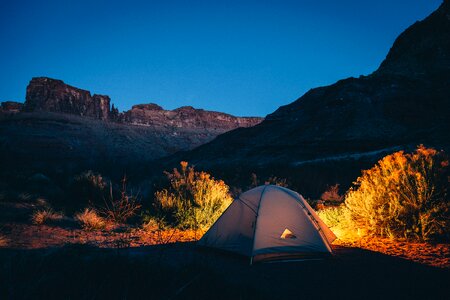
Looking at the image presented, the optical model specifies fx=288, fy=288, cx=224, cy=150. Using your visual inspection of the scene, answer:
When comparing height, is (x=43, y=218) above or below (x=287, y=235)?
above

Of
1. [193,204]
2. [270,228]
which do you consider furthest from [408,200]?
[193,204]

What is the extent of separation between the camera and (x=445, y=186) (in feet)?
19.9

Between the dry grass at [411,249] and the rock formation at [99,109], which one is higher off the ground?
the rock formation at [99,109]

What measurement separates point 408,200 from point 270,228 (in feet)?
9.77

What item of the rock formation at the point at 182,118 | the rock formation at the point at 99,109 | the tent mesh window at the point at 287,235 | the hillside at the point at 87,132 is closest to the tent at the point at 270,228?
the tent mesh window at the point at 287,235

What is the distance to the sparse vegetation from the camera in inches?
228

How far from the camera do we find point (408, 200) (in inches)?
235

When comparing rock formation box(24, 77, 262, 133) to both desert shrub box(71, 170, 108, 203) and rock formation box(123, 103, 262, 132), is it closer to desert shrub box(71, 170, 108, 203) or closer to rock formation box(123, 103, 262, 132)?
rock formation box(123, 103, 262, 132)

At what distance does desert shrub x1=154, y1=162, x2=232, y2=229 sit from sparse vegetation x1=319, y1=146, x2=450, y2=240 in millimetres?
3742

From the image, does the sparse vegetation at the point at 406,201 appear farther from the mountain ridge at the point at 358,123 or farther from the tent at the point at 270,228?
the mountain ridge at the point at 358,123

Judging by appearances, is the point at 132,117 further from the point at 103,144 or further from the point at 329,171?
the point at 329,171

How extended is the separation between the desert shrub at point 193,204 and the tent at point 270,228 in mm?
2284

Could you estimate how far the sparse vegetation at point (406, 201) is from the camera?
5785 mm

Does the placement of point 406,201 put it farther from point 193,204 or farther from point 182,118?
point 182,118
